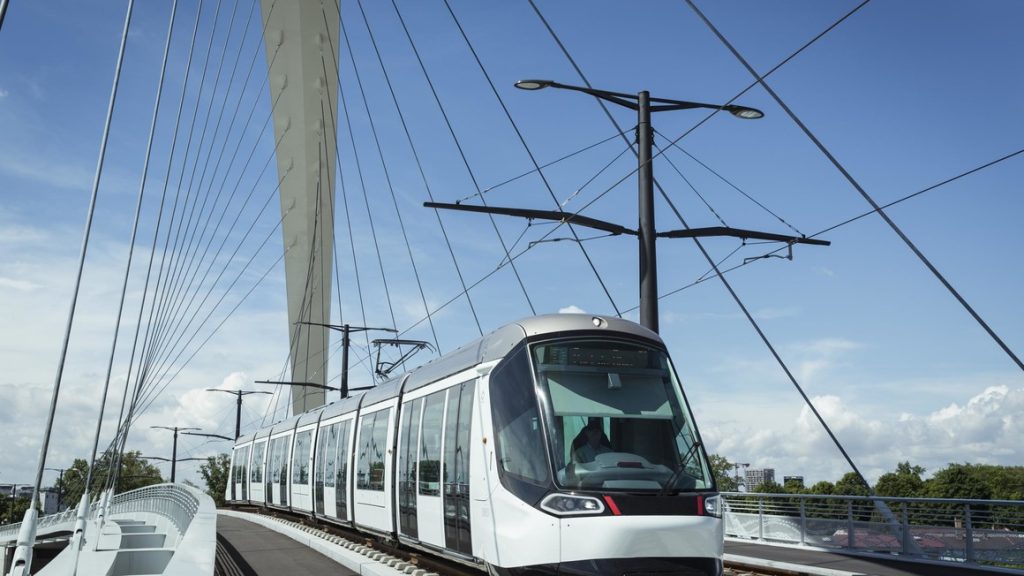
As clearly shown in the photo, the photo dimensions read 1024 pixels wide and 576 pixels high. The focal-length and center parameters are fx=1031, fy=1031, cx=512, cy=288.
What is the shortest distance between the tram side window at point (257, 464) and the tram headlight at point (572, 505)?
901 inches

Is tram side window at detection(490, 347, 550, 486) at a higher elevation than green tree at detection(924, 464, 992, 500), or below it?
higher

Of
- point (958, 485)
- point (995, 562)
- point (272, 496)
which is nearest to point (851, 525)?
point (995, 562)

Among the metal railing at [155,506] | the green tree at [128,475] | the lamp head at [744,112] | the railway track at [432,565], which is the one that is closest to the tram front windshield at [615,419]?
the railway track at [432,565]

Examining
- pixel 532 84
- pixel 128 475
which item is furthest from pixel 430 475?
pixel 128 475

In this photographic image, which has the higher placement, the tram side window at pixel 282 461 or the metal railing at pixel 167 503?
the tram side window at pixel 282 461

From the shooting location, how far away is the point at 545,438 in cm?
957

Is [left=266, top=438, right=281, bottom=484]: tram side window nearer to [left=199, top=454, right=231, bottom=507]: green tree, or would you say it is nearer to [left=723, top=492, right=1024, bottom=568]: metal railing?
[left=723, top=492, right=1024, bottom=568]: metal railing

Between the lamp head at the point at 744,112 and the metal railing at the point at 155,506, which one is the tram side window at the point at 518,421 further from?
the metal railing at the point at 155,506

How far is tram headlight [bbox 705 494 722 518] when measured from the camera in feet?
31.2

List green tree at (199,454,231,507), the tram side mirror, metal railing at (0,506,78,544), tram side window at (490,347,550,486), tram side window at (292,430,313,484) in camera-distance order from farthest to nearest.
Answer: green tree at (199,454,231,507)
metal railing at (0,506,78,544)
tram side window at (292,430,313,484)
the tram side mirror
tram side window at (490,347,550,486)

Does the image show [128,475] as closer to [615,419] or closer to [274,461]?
[274,461]

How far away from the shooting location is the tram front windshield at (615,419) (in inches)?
371

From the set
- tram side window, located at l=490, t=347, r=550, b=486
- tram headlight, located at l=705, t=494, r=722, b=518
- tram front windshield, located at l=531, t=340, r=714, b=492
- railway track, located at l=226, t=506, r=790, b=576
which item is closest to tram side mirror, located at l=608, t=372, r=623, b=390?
tram front windshield, located at l=531, t=340, r=714, b=492

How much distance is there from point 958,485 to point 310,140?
4139 centimetres
